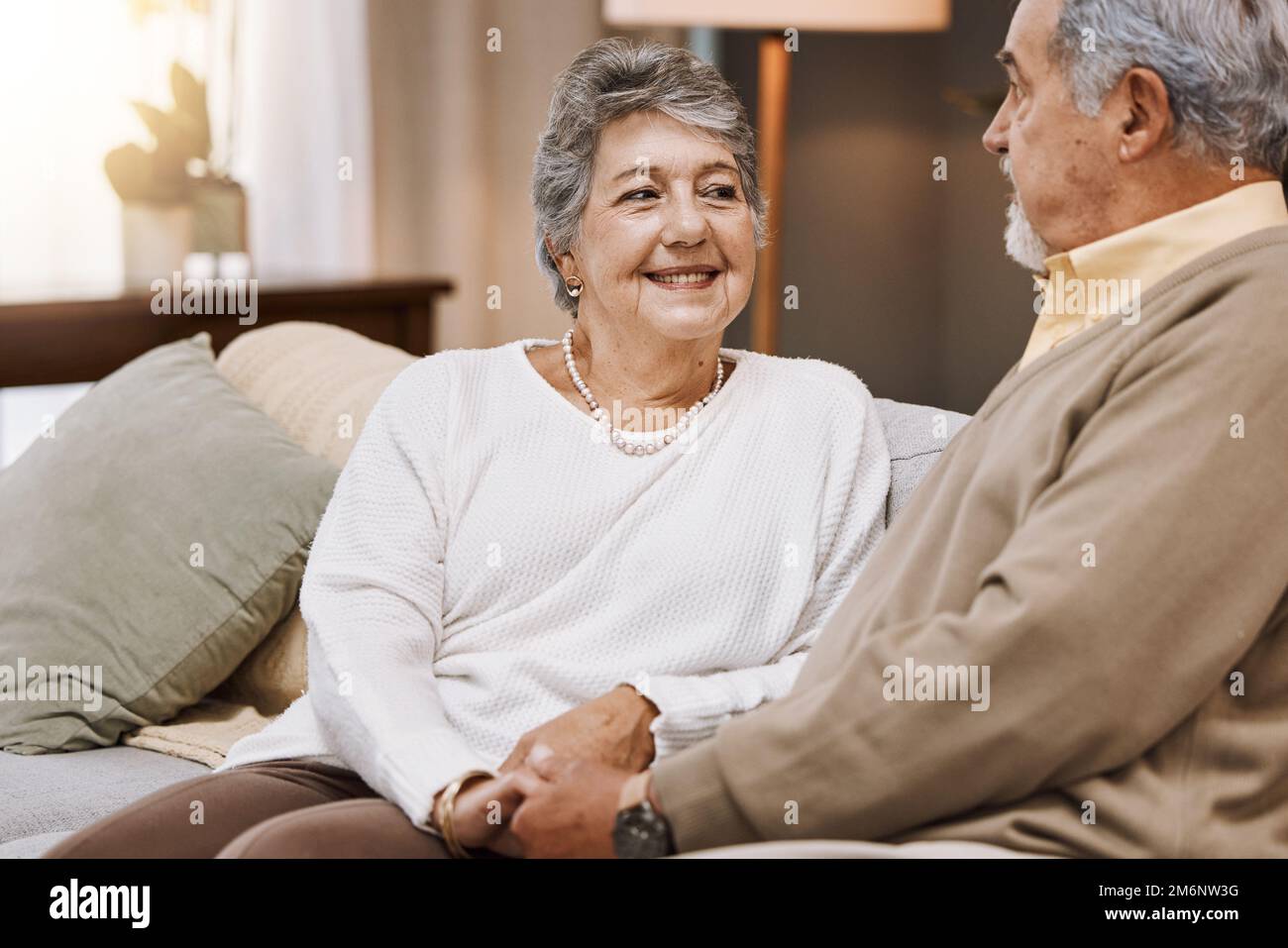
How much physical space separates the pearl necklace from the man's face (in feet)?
1.51

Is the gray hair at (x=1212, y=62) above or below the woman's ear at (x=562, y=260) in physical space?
above

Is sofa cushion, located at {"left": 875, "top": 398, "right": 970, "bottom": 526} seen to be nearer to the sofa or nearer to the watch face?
the sofa

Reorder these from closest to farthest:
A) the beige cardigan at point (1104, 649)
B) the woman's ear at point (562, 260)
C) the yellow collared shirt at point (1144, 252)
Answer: the beige cardigan at point (1104, 649), the yellow collared shirt at point (1144, 252), the woman's ear at point (562, 260)

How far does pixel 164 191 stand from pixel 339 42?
763 millimetres

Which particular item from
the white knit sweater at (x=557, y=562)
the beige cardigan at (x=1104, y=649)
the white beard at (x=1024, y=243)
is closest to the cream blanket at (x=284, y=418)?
the white knit sweater at (x=557, y=562)

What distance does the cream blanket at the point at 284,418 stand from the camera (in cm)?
182

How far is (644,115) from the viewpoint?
158cm

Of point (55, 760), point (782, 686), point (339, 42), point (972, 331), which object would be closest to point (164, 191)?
point (339, 42)

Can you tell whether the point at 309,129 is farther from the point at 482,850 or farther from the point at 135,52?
the point at 482,850

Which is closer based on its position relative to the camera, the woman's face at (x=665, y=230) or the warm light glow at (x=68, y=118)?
the woman's face at (x=665, y=230)

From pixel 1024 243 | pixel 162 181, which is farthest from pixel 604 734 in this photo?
pixel 162 181

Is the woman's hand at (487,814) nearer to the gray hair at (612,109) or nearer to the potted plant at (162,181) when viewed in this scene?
the gray hair at (612,109)

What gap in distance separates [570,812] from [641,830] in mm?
70

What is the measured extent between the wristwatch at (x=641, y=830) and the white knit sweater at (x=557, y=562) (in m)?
0.21
